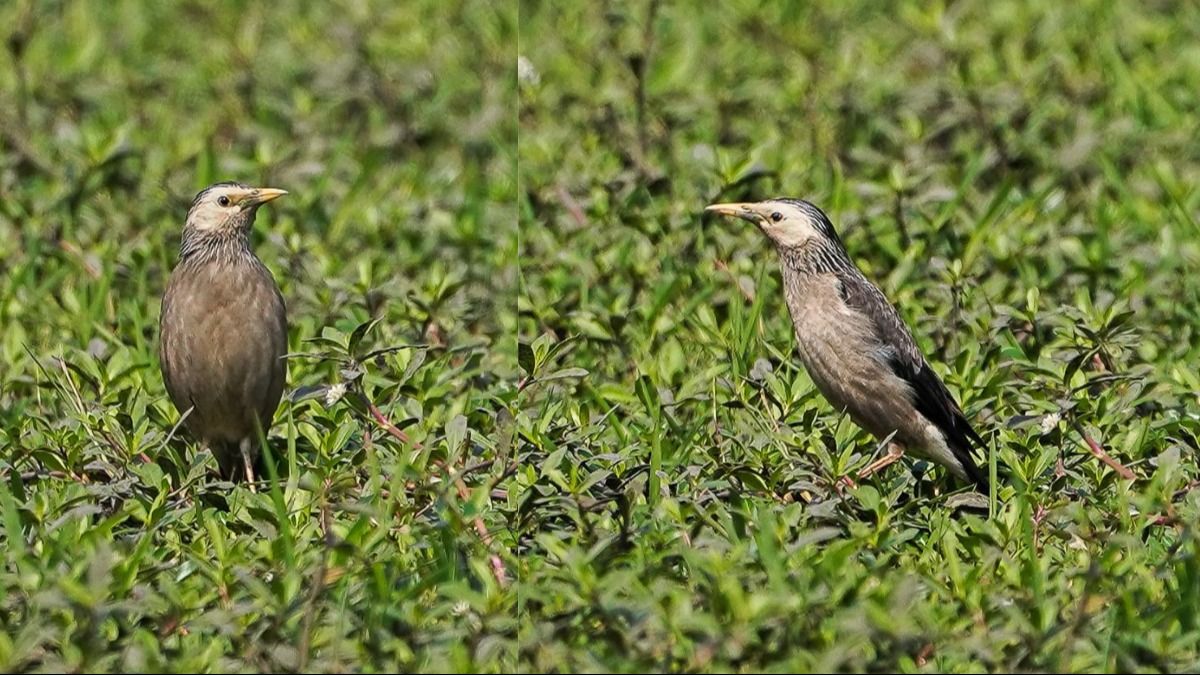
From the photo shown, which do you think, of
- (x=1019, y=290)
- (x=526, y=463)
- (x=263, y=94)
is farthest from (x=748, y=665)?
(x=263, y=94)

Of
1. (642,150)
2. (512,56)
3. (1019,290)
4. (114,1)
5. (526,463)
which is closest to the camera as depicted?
(526,463)

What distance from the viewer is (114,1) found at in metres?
10.7

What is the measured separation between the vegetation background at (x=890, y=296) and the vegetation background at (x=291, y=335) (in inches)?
10.0

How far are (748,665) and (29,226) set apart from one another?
4.15 m

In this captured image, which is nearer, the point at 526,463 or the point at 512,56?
the point at 526,463

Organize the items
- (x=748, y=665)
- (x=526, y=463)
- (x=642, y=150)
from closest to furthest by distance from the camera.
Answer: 1. (x=748, y=665)
2. (x=526, y=463)
3. (x=642, y=150)

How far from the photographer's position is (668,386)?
651 cm

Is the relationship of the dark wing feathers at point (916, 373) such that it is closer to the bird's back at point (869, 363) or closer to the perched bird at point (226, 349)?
the bird's back at point (869, 363)

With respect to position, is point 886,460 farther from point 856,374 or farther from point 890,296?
point 890,296

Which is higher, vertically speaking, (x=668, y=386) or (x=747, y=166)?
(x=747, y=166)

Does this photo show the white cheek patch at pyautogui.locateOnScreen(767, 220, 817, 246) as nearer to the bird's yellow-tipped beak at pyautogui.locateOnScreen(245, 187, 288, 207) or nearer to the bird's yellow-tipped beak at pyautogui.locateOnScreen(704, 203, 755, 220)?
the bird's yellow-tipped beak at pyautogui.locateOnScreen(704, 203, 755, 220)

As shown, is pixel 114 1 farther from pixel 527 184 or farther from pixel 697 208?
pixel 697 208

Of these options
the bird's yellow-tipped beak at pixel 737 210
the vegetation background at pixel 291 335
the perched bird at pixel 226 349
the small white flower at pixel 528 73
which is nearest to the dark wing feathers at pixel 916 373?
the bird's yellow-tipped beak at pixel 737 210

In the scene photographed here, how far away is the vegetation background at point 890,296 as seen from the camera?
4.70 meters
